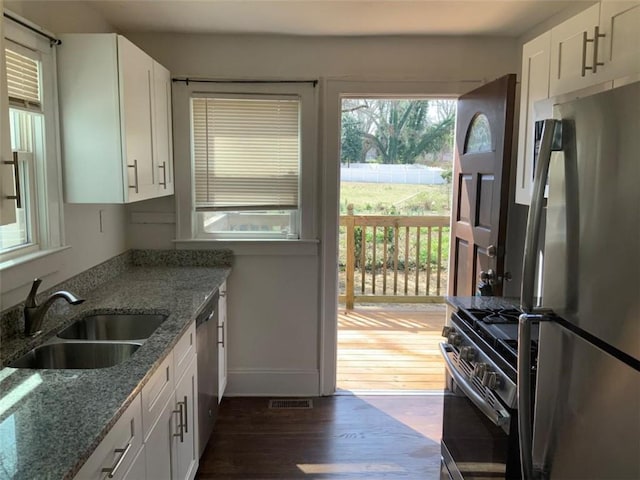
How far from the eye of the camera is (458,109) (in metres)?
3.18

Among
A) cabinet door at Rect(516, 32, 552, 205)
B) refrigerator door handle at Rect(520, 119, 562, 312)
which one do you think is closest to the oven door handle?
refrigerator door handle at Rect(520, 119, 562, 312)

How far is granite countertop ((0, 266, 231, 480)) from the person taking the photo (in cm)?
108

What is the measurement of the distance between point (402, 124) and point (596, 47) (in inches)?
139

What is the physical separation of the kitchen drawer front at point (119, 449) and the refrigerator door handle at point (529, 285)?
1041 millimetres

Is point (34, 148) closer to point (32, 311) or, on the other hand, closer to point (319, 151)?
point (32, 311)

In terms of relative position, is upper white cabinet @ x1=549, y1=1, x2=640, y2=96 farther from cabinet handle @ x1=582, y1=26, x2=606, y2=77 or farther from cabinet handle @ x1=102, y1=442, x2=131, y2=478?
cabinet handle @ x1=102, y1=442, x2=131, y2=478

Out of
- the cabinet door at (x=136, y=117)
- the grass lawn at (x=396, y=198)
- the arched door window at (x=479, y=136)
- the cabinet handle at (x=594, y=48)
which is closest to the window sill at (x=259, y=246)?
the cabinet door at (x=136, y=117)

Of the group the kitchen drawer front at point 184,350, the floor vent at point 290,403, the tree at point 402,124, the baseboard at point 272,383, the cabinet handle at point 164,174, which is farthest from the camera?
the tree at point 402,124

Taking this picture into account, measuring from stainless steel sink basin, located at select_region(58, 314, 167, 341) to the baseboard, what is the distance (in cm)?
127

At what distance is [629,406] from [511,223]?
2385mm

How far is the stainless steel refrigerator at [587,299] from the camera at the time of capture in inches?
36.1

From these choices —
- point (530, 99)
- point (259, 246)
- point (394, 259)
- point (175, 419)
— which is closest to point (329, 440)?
point (175, 419)

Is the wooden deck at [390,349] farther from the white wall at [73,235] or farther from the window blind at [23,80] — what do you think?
the window blind at [23,80]

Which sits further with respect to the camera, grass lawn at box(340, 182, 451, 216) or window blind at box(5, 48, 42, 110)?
grass lawn at box(340, 182, 451, 216)
